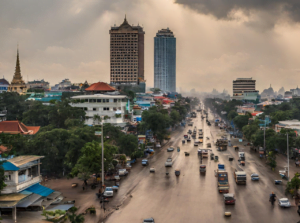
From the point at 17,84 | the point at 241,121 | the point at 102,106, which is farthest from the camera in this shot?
the point at 17,84

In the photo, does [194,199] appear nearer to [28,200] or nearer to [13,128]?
[28,200]

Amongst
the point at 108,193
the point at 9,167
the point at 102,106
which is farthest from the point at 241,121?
the point at 9,167

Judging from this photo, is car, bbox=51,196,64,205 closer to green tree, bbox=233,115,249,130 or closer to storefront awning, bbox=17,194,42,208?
storefront awning, bbox=17,194,42,208

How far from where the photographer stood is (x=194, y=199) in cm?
4144

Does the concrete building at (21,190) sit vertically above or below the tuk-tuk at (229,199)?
above

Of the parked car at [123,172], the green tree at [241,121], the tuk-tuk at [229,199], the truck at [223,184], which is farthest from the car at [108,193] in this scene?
the green tree at [241,121]

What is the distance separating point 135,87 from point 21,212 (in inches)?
6350

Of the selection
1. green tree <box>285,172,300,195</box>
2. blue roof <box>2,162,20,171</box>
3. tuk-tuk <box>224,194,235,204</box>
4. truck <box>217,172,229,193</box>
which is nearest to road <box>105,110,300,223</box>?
tuk-tuk <box>224,194,235,204</box>

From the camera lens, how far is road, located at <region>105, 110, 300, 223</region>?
115ft

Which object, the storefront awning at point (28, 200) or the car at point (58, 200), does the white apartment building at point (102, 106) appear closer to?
the car at point (58, 200)

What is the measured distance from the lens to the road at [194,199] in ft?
115

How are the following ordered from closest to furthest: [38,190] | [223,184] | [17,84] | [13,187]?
[13,187] → [38,190] → [223,184] → [17,84]

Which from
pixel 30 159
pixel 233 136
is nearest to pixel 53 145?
pixel 30 159

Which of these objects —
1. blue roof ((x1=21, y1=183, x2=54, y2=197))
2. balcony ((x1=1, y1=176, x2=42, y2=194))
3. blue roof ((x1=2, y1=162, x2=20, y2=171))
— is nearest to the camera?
balcony ((x1=1, y1=176, x2=42, y2=194))
